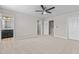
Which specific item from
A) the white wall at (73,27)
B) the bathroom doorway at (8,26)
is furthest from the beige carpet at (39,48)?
the bathroom doorway at (8,26)

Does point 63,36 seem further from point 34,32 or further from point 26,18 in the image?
point 26,18

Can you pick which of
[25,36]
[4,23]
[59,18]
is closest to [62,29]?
[59,18]

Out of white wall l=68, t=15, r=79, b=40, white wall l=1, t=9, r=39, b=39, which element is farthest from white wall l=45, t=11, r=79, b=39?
white wall l=1, t=9, r=39, b=39

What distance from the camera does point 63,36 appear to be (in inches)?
283

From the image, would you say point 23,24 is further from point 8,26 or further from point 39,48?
point 39,48

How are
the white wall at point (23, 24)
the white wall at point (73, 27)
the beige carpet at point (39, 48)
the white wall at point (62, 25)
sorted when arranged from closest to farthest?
the beige carpet at point (39, 48)
the white wall at point (73, 27)
the white wall at point (23, 24)
the white wall at point (62, 25)

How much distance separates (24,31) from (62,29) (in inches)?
128

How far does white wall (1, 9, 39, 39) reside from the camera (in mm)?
6233

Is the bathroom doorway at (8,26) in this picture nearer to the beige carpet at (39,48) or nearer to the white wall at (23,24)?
the white wall at (23,24)

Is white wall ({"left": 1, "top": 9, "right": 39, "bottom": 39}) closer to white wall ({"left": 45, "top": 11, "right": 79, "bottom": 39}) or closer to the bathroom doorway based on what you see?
the bathroom doorway

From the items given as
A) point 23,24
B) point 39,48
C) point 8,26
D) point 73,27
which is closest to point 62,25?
point 73,27

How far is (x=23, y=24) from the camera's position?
272 inches

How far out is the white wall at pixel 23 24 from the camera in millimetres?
6233

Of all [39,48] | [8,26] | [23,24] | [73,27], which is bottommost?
[39,48]
